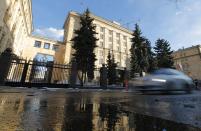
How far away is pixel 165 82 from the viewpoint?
27.7 feet

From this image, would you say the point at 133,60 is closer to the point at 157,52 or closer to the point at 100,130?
the point at 157,52

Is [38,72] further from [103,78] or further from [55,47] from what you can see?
[55,47]

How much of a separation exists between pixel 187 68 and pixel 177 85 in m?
71.7

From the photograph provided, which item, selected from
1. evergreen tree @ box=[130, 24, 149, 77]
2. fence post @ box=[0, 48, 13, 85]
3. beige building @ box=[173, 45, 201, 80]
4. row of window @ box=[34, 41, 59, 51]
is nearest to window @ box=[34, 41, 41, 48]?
row of window @ box=[34, 41, 59, 51]

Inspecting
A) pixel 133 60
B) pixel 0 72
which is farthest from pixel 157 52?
pixel 0 72

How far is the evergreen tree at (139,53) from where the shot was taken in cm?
3419

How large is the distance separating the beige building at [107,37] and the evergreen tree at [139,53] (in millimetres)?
21341

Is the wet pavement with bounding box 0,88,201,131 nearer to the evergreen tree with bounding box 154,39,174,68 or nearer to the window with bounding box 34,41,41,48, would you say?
the evergreen tree with bounding box 154,39,174,68

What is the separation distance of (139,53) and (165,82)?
27018 mm

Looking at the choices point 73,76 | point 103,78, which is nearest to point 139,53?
point 103,78

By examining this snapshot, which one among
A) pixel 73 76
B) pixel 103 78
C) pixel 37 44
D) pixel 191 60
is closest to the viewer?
pixel 73 76

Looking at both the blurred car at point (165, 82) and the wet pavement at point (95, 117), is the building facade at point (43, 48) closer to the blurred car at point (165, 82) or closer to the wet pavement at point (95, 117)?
the blurred car at point (165, 82)

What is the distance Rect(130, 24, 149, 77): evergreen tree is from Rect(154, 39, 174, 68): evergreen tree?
539 centimetres

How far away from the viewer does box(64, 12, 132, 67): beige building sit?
185 ft
